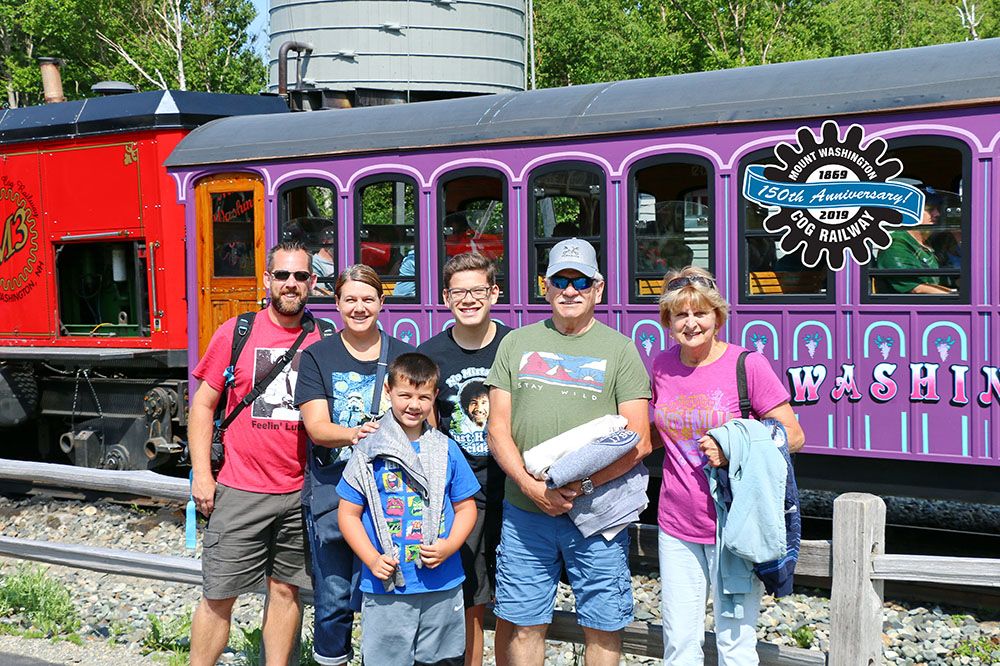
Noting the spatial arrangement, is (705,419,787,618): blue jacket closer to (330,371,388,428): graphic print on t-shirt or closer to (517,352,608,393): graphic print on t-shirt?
(517,352,608,393): graphic print on t-shirt

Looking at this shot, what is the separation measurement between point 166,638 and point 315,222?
4390 mm

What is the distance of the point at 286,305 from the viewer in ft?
15.4

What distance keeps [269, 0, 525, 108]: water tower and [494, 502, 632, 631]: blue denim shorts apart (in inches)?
604

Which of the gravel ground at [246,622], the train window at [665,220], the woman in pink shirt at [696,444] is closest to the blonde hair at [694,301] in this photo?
the woman in pink shirt at [696,444]

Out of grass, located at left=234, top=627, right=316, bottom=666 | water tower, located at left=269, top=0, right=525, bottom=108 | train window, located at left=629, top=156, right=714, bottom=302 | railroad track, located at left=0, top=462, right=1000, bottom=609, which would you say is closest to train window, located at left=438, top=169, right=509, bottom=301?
train window, located at left=629, top=156, right=714, bottom=302

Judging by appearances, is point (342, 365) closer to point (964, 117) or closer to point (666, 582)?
point (666, 582)

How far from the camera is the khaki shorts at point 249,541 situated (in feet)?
15.3

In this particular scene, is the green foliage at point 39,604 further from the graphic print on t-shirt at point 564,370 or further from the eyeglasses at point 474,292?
the graphic print on t-shirt at point 564,370

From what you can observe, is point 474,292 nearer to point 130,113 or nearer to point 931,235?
point 931,235

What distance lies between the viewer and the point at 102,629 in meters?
6.56

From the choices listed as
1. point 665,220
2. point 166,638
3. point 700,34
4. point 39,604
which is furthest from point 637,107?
point 700,34

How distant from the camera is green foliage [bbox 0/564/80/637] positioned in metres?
6.35

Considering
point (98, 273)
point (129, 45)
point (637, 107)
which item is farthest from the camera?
point (129, 45)

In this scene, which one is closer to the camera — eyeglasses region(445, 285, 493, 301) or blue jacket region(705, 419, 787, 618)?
blue jacket region(705, 419, 787, 618)
